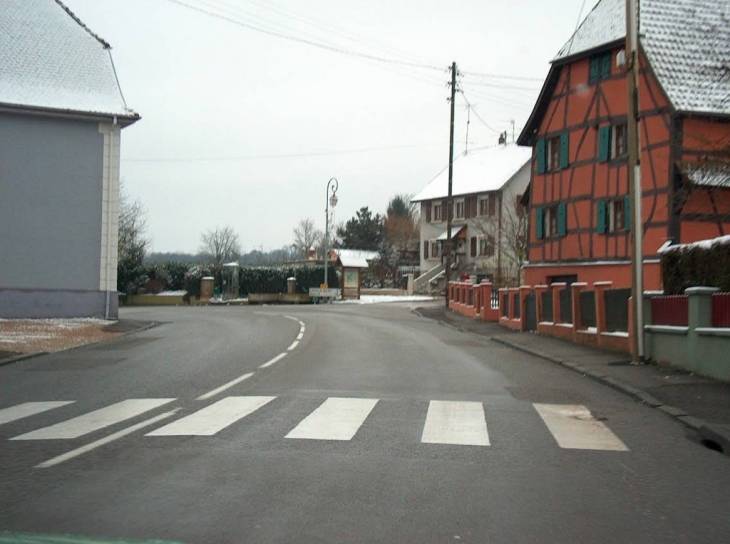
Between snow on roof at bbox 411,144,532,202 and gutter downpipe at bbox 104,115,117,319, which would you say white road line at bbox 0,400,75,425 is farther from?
snow on roof at bbox 411,144,532,202

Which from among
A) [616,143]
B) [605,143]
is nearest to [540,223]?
Result: [605,143]

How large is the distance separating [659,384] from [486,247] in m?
47.1

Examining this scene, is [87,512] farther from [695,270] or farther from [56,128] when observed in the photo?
[56,128]

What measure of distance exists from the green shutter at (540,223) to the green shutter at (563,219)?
59.7 inches

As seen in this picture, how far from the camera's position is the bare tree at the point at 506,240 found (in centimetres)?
4875

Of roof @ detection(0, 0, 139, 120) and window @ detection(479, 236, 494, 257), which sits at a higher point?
roof @ detection(0, 0, 139, 120)

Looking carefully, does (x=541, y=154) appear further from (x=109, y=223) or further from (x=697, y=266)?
(x=697, y=266)

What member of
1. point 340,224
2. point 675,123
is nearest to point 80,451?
point 675,123

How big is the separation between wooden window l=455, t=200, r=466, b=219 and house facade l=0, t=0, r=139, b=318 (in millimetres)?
41223

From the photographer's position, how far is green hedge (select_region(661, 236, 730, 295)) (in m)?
14.0

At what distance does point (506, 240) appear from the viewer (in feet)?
191

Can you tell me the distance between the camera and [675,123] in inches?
1138

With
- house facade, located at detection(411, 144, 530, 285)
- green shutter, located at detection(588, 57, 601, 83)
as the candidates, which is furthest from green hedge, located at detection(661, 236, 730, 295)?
house facade, located at detection(411, 144, 530, 285)

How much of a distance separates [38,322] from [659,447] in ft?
70.9
